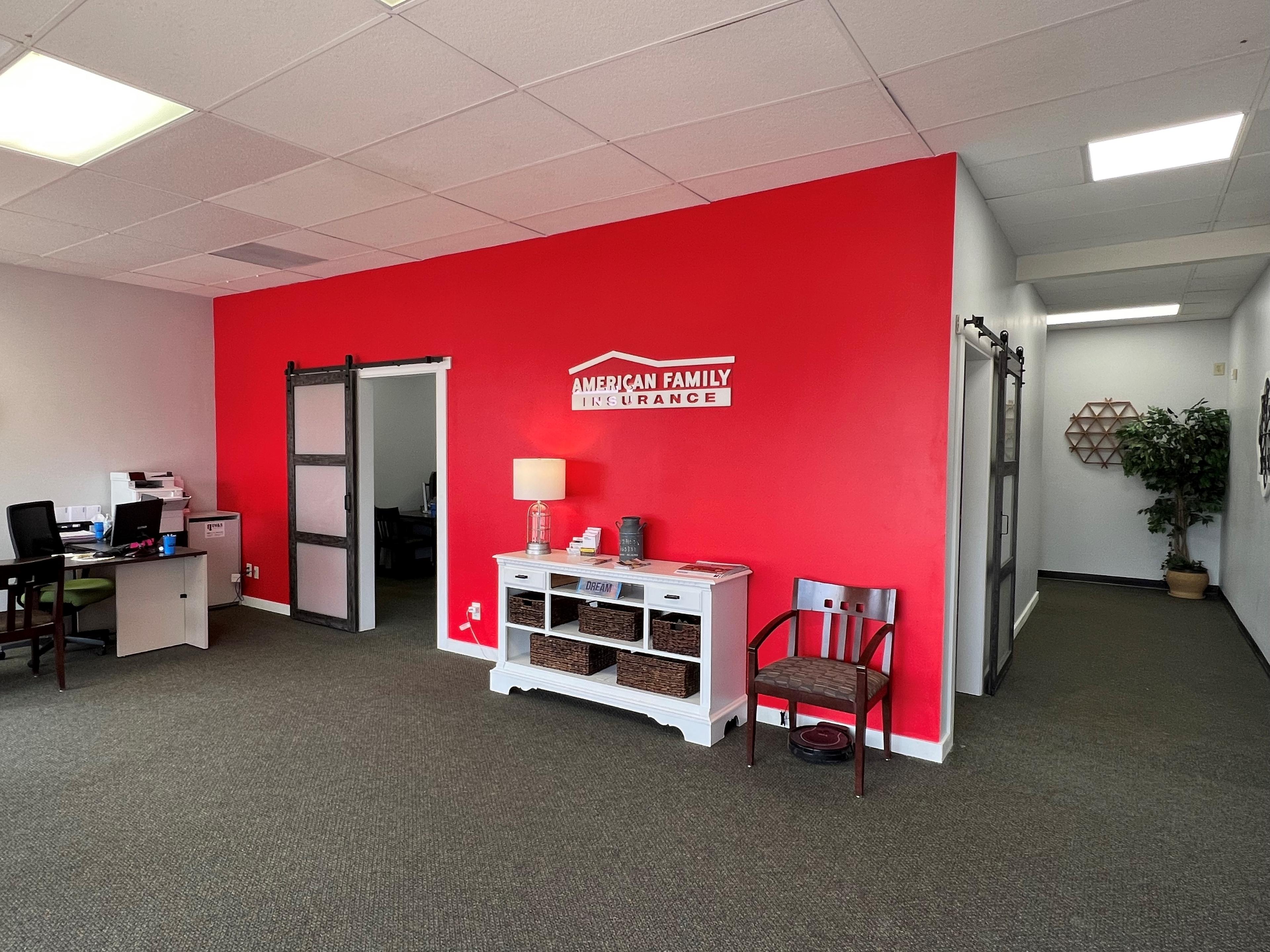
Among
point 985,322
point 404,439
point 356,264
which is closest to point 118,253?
point 356,264

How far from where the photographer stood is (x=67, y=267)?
19.0ft

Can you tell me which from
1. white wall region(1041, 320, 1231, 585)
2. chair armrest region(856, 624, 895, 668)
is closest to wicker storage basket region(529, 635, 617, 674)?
chair armrest region(856, 624, 895, 668)

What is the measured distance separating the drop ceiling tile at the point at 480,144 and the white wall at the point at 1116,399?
7270 millimetres

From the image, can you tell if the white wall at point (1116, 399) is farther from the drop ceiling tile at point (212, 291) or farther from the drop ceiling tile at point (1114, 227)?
the drop ceiling tile at point (212, 291)

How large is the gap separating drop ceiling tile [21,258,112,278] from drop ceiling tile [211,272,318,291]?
31.6 inches

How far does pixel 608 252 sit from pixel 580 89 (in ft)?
5.76

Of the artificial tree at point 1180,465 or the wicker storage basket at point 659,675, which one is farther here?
the artificial tree at point 1180,465

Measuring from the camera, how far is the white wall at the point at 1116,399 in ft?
25.9

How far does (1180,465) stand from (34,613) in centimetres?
969

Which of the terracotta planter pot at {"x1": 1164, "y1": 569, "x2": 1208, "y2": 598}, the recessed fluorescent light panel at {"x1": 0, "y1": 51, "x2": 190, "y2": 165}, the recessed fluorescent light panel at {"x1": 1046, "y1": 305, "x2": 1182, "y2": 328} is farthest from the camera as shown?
the terracotta planter pot at {"x1": 1164, "y1": 569, "x2": 1208, "y2": 598}

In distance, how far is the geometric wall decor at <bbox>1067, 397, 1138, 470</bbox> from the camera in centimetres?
830

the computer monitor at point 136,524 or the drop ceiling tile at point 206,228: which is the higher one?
the drop ceiling tile at point 206,228

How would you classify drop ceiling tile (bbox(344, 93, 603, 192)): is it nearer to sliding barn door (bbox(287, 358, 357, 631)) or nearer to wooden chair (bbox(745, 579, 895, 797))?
wooden chair (bbox(745, 579, 895, 797))

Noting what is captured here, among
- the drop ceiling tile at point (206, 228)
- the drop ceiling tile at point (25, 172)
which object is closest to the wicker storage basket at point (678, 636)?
the drop ceiling tile at point (206, 228)
